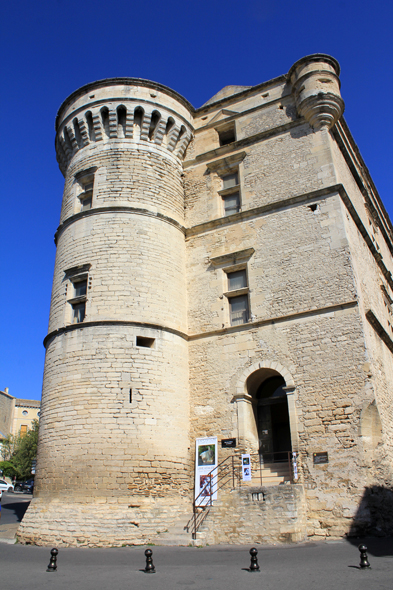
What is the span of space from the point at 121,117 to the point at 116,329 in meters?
8.77

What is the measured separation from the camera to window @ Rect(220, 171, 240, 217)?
17969 millimetres

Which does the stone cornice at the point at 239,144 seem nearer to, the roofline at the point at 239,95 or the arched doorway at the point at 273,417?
the roofline at the point at 239,95

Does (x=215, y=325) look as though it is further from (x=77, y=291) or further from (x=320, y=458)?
(x=320, y=458)

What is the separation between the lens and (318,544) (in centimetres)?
1091

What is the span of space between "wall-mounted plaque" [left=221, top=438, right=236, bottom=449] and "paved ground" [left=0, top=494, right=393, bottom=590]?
10.6 feet

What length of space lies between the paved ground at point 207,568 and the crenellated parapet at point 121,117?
1375cm

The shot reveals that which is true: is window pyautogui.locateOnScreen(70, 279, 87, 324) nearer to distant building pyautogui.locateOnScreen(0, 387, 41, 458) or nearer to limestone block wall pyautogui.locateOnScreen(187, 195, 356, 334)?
limestone block wall pyautogui.locateOnScreen(187, 195, 356, 334)

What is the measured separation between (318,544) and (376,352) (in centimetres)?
612

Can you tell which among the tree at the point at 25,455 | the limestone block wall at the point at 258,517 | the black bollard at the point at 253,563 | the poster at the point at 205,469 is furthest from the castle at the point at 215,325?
the tree at the point at 25,455

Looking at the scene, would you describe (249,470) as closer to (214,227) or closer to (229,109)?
(214,227)

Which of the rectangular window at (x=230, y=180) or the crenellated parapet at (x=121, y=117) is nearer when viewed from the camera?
the crenellated parapet at (x=121, y=117)

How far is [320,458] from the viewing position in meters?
12.5

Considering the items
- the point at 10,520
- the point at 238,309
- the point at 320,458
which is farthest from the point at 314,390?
the point at 10,520

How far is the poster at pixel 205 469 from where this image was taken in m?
13.4
